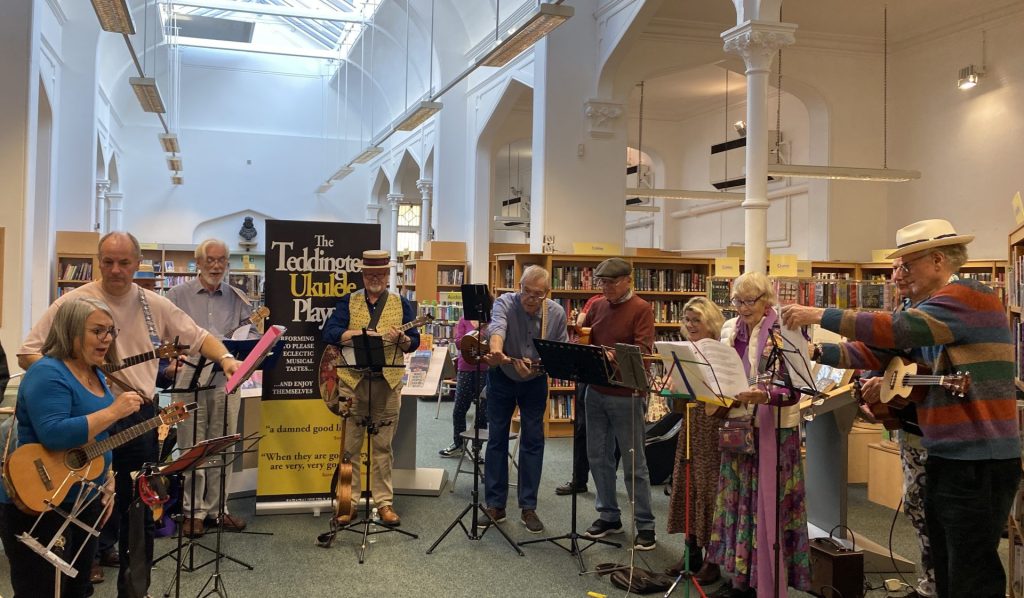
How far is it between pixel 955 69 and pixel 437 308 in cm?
831

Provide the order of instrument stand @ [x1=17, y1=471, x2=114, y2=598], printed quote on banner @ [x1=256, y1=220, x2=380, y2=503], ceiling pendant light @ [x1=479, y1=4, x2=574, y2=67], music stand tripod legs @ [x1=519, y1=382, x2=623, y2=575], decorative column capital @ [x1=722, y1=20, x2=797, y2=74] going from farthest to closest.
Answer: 1. decorative column capital @ [x1=722, y1=20, x2=797, y2=74]
2. ceiling pendant light @ [x1=479, y1=4, x2=574, y2=67]
3. printed quote on banner @ [x1=256, y1=220, x2=380, y2=503]
4. music stand tripod legs @ [x1=519, y1=382, x2=623, y2=575]
5. instrument stand @ [x1=17, y1=471, x2=114, y2=598]

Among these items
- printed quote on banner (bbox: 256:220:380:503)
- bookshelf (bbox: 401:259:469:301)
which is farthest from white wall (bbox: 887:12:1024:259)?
printed quote on banner (bbox: 256:220:380:503)

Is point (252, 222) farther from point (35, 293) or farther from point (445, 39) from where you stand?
point (35, 293)

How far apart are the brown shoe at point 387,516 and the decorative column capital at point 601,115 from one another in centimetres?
607

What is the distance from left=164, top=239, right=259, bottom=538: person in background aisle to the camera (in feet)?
16.3

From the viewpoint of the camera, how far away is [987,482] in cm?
280

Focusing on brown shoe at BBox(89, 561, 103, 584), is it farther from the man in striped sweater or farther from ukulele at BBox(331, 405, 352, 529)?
the man in striped sweater

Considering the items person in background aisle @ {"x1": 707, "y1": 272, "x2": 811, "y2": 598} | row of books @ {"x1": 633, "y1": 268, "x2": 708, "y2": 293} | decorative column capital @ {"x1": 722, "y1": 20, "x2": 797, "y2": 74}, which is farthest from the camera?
row of books @ {"x1": 633, "y1": 268, "x2": 708, "y2": 293}

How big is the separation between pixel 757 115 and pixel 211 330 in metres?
5.24

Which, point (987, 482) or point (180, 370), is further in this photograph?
point (180, 370)

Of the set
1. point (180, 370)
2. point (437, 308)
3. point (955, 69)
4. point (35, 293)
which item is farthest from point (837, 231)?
point (35, 293)

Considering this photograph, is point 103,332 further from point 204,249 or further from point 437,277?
point 437,277

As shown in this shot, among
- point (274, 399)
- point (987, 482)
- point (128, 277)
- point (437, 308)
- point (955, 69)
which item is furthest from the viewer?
point (437, 308)

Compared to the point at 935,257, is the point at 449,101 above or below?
above
